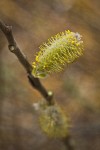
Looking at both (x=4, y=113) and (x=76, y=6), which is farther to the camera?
(x=76, y=6)

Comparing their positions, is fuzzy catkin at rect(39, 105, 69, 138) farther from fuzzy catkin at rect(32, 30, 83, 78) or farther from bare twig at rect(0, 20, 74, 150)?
fuzzy catkin at rect(32, 30, 83, 78)

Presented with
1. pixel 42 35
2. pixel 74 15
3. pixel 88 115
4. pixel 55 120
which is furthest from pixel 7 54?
pixel 55 120

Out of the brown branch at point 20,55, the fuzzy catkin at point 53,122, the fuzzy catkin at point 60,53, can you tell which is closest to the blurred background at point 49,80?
the fuzzy catkin at point 53,122

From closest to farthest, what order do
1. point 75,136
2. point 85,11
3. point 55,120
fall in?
point 55,120 < point 75,136 < point 85,11

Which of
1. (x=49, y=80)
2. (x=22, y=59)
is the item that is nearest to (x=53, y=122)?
(x=22, y=59)

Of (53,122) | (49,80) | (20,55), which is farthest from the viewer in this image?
(49,80)

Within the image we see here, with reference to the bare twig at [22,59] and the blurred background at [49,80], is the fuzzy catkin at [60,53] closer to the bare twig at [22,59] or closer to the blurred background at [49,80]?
the bare twig at [22,59]

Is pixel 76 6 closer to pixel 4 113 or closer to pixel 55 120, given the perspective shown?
pixel 4 113

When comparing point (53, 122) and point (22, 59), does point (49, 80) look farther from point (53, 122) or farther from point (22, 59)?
point (22, 59)
